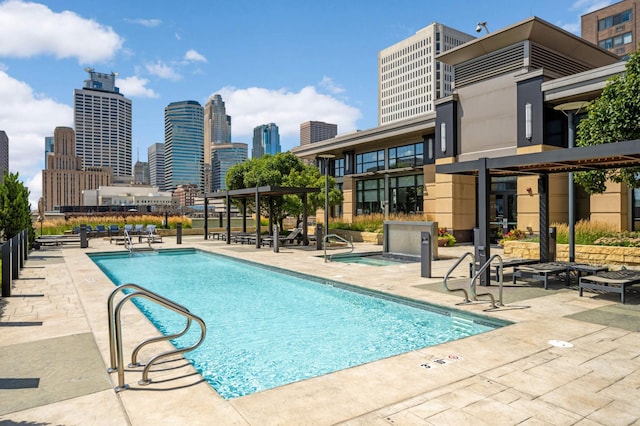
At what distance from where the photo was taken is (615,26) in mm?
53312

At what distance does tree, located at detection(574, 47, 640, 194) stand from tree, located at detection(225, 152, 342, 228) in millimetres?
15514

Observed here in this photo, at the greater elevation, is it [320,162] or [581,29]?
[581,29]

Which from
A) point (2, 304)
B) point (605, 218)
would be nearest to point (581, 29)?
point (605, 218)

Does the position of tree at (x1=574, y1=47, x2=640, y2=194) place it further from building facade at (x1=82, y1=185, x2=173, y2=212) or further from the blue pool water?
building facade at (x1=82, y1=185, x2=173, y2=212)

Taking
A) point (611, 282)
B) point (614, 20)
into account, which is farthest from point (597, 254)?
point (614, 20)

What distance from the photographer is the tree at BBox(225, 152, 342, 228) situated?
79.9ft

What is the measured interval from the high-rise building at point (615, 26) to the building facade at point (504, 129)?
38.8 metres

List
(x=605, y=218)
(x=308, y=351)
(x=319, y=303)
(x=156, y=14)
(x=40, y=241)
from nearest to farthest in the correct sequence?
(x=308, y=351) → (x=319, y=303) → (x=605, y=218) → (x=156, y=14) → (x=40, y=241)

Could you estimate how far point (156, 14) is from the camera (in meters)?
18.4

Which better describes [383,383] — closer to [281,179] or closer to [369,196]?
[281,179]

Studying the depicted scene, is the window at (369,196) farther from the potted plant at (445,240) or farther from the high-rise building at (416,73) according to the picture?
the high-rise building at (416,73)

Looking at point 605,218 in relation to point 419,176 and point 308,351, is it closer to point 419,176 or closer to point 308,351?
point 419,176

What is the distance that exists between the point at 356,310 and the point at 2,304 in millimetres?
7028

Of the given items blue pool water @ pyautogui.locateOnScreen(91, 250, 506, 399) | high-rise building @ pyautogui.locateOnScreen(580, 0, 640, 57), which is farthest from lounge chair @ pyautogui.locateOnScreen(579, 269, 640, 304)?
high-rise building @ pyautogui.locateOnScreen(580, 0, 640, 57)
